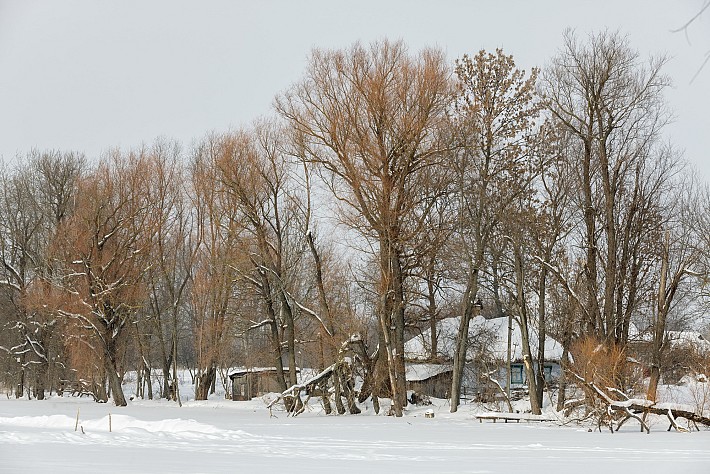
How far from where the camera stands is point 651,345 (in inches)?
1039

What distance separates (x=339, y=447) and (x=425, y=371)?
21.8m

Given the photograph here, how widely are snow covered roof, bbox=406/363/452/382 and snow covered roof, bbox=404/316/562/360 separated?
24.4 inches

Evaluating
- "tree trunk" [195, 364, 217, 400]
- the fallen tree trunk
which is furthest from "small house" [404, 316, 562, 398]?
the fallen tree trunk

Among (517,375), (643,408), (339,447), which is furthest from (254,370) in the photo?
(339,447)

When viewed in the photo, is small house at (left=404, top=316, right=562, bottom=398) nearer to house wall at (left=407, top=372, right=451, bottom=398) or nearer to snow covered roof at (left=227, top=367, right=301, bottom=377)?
house wall at (left=407, top=372, right=451, bottom=398)

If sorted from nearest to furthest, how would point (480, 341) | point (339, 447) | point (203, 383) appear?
point (339, 447) < point (480, 341) < point (203, 383)

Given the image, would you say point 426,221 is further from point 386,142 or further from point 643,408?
point 643,408

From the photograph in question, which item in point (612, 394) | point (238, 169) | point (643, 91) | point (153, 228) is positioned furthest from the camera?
point (153, 228)

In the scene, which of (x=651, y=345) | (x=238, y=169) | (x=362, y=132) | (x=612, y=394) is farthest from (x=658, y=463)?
(x=238, y=169)

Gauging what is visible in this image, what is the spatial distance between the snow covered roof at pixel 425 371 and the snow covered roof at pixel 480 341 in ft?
2.03

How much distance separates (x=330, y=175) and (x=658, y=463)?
17904 mm

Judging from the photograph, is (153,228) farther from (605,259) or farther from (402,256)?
(605,259)

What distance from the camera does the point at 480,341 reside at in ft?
129

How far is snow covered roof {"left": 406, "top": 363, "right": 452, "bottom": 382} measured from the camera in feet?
124
